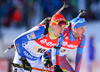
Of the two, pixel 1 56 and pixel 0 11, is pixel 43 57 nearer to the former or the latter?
pixel 1 56

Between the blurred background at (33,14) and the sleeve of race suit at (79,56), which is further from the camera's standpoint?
the blurred background at (33,14)

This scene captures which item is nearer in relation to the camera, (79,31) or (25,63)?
(25,63)

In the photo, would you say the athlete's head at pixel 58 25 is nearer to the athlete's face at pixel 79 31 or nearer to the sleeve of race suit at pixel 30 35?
the sleeve of race suit at pixel 30 35

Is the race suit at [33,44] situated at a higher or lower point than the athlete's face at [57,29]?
lower

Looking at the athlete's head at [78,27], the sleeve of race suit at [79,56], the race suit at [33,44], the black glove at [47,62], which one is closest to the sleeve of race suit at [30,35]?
the race suit at [33,44]

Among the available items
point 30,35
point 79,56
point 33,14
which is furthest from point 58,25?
point 33,14

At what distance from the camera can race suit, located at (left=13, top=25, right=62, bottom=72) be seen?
20.1 ft

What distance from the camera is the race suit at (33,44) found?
6.12m

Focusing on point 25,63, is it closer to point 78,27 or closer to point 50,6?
point 78,27

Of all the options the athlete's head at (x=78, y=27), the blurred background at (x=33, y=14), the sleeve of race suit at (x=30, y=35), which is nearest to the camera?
the sleeve of race suit at (x=30, y=35)

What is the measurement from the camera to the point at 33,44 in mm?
6422

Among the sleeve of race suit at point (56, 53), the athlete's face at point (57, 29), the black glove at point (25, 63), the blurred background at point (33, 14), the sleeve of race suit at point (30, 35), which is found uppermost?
the blurred background at point (33, 14)

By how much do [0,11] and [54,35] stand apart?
24.3 feet

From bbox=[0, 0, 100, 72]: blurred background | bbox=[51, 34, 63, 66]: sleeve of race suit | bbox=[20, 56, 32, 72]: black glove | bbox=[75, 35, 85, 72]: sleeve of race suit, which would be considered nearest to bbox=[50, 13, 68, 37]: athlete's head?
bbox=[51, 34, 63, 66]: sleeve of race suit
